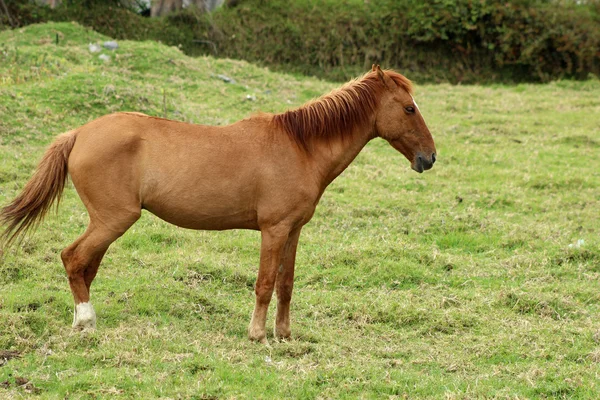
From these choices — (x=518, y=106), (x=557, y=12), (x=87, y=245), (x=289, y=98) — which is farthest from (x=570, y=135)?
(x=87, y=245)

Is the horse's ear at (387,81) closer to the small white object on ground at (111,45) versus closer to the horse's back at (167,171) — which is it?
the horse's back at (167,171)

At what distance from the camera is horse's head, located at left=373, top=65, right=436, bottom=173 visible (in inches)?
246

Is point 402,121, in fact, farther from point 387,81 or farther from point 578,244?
point 578,244

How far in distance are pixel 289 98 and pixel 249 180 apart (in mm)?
9915

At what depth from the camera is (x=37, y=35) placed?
17703 mm

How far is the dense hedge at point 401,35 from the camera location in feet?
67.7

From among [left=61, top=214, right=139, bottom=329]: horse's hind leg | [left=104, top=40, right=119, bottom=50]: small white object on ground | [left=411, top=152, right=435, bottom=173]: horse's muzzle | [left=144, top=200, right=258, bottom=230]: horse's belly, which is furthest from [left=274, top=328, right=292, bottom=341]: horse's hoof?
[left=104, top=40, right=119, bottom=50]: small white object on ground

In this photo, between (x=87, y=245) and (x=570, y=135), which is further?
(x=570, y=135)

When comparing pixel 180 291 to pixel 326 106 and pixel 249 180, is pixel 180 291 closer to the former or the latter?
pixel 249 180

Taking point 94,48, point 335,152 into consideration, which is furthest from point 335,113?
point 94,48

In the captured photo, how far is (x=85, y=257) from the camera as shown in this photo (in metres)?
5.75

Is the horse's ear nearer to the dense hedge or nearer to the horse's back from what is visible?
the horse's back

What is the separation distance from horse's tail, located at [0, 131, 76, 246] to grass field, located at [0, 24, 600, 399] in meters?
0.78

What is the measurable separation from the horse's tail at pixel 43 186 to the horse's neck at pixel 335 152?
1894 mm
